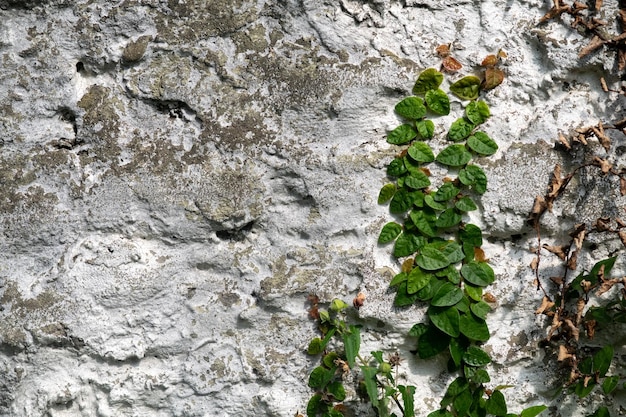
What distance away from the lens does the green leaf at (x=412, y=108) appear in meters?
1.73

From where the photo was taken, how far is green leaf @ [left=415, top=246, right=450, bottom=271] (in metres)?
1.69

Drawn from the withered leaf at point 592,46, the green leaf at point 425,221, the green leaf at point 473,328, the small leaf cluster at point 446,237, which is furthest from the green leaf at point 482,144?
the green leaf at point 473,328

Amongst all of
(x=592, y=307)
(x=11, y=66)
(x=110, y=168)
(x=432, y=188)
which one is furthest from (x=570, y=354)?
(x=11, y=66)

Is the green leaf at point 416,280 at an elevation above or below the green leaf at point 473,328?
above

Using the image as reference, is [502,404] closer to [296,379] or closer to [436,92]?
[296,379]

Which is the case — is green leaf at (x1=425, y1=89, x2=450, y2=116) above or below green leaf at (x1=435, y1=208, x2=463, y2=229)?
above

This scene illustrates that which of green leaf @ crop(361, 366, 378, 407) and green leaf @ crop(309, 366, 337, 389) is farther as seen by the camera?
green leaf @ crop(309, 366, 337, 389)

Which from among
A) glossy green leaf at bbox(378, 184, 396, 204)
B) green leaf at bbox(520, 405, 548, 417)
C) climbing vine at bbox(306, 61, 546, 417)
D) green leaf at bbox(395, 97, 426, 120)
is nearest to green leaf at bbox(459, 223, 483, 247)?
climbing vine at bbox(306, 61, 546, 417)

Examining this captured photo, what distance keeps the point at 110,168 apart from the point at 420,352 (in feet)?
3.12

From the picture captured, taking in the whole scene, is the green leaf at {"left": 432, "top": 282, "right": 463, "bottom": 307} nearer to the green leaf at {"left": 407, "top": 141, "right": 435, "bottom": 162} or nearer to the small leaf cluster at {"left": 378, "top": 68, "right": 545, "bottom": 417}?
the small leaf cluster at {"left": 378, "top": 68, "right": 545, "bottom": 417}

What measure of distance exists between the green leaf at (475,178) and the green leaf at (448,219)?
0.28 feet

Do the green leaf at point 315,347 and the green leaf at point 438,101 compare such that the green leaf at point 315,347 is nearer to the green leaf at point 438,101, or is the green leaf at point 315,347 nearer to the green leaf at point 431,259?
the green leaf at point 431,259

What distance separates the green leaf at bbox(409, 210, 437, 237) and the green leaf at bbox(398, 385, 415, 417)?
1.34 ft

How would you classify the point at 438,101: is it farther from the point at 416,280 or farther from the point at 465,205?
the point at 416,280
